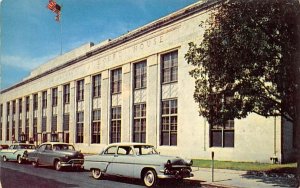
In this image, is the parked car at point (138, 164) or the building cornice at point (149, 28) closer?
the parked car at point (138, 164)

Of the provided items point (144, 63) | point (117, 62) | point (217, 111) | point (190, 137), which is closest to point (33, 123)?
point (117, 62)

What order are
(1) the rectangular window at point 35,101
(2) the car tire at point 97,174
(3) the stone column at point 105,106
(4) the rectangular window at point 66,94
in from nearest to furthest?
(2) the car tire at point 97,174 < (3) the stone column at point 105,106 < (4) the rectangular window at point 66,94 < (1) the rectangular window at point 35,101

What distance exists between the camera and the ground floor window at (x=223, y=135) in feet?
67.5

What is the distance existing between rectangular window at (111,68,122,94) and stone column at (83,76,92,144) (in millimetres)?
3972

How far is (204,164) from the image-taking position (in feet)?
60.9

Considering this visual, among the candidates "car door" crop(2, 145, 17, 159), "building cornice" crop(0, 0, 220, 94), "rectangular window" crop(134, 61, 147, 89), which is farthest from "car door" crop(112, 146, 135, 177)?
"rectangular window" crop(134, 61, 147, 89)

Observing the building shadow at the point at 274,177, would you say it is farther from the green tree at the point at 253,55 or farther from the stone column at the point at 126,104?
the stone column at the point at 126,104

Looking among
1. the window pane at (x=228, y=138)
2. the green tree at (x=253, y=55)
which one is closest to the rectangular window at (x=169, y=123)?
the window pane at (x=228, y=138)

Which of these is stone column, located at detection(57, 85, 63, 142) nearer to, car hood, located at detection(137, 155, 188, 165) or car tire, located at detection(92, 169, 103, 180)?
car tire, located at detection(92, 169, 103, 180)

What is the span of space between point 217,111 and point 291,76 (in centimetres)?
304

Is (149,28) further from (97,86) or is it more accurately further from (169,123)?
(97,86)

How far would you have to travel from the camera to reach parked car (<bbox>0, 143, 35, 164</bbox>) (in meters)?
23.1

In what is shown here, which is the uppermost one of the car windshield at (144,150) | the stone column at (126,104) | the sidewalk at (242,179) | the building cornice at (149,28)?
the building cornice at (149,28)

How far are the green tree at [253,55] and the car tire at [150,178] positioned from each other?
3.12 metres
